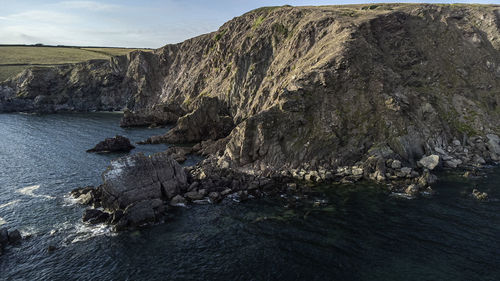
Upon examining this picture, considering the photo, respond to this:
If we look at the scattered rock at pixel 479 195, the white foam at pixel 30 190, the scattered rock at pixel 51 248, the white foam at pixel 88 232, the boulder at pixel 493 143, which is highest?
the boulder at pixel 493 143

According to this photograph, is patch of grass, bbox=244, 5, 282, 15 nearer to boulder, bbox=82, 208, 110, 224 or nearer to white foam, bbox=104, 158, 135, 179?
white foam, bbox=104, 158, 135, 179

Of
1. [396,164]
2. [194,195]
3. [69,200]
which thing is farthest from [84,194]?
[396,164]

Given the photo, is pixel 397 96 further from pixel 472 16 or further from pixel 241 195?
pixel 472 16

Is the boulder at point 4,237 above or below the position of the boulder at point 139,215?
below

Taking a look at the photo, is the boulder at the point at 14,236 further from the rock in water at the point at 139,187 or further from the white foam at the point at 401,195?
the white foam at the point at 401,195

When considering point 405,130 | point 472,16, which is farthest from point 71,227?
point 472,16

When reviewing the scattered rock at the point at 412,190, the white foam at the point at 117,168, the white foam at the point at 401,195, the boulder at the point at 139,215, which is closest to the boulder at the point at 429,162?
the scattered rock at the point at 412,190
